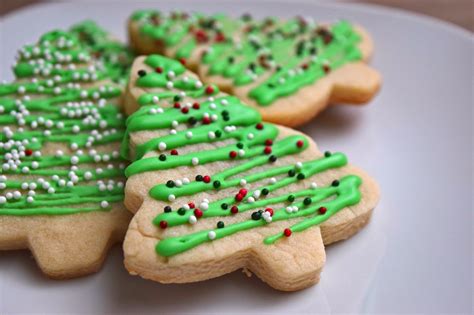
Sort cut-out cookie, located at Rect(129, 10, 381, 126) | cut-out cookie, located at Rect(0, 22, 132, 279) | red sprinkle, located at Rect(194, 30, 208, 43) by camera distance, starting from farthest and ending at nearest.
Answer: red sprinkle, located at Rect(194, 30, 208, 43), cut-out cookie, located at Rect(129, 10, 381, 126), cut-out cookie, located at Rect(0, 22, 132, 279)

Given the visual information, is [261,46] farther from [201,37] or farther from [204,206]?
[204,206]

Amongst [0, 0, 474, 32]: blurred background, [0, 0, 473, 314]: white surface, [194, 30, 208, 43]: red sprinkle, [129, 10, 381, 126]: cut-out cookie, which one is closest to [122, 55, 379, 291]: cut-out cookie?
[0, 0, 473, 314]: white surface

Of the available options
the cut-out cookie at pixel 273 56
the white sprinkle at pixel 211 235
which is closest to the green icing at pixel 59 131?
the cut-out cookie at pixel 273 56

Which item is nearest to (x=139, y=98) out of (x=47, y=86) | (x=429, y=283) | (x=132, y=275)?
(x=47, y=86)

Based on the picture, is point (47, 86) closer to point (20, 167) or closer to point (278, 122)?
point (20, 167)

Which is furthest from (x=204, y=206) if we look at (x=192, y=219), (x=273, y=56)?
(x=273, y=56)

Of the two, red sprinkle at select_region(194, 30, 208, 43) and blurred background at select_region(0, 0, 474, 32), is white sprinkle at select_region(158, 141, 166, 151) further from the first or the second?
blurred background at select_region(0, 0, 474, 32)

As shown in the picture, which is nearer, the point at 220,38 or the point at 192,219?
the point at 192,219
